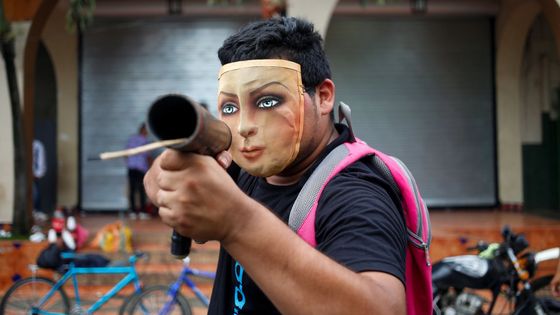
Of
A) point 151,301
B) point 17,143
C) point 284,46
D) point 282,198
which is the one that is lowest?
point 151,301

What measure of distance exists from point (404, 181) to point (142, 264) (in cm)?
761

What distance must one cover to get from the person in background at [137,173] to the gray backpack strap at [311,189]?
9.64 metres

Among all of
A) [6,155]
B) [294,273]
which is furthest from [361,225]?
[6,155]

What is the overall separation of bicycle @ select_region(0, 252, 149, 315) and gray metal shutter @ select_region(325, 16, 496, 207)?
737 centimetres

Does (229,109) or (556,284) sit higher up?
(229,109)

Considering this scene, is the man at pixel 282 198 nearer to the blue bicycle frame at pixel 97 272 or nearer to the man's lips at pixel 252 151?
the man's lips at pixel 252 151

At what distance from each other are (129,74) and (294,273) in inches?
481

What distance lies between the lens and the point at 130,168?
11648mm

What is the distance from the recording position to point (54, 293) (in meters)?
6.52

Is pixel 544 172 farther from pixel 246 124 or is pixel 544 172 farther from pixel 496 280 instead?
pixel 246 124

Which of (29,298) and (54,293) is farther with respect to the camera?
(29,298)

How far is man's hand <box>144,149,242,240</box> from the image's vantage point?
109 cm

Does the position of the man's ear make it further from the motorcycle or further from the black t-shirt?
the motorcycle

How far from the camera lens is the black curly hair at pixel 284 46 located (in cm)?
167
